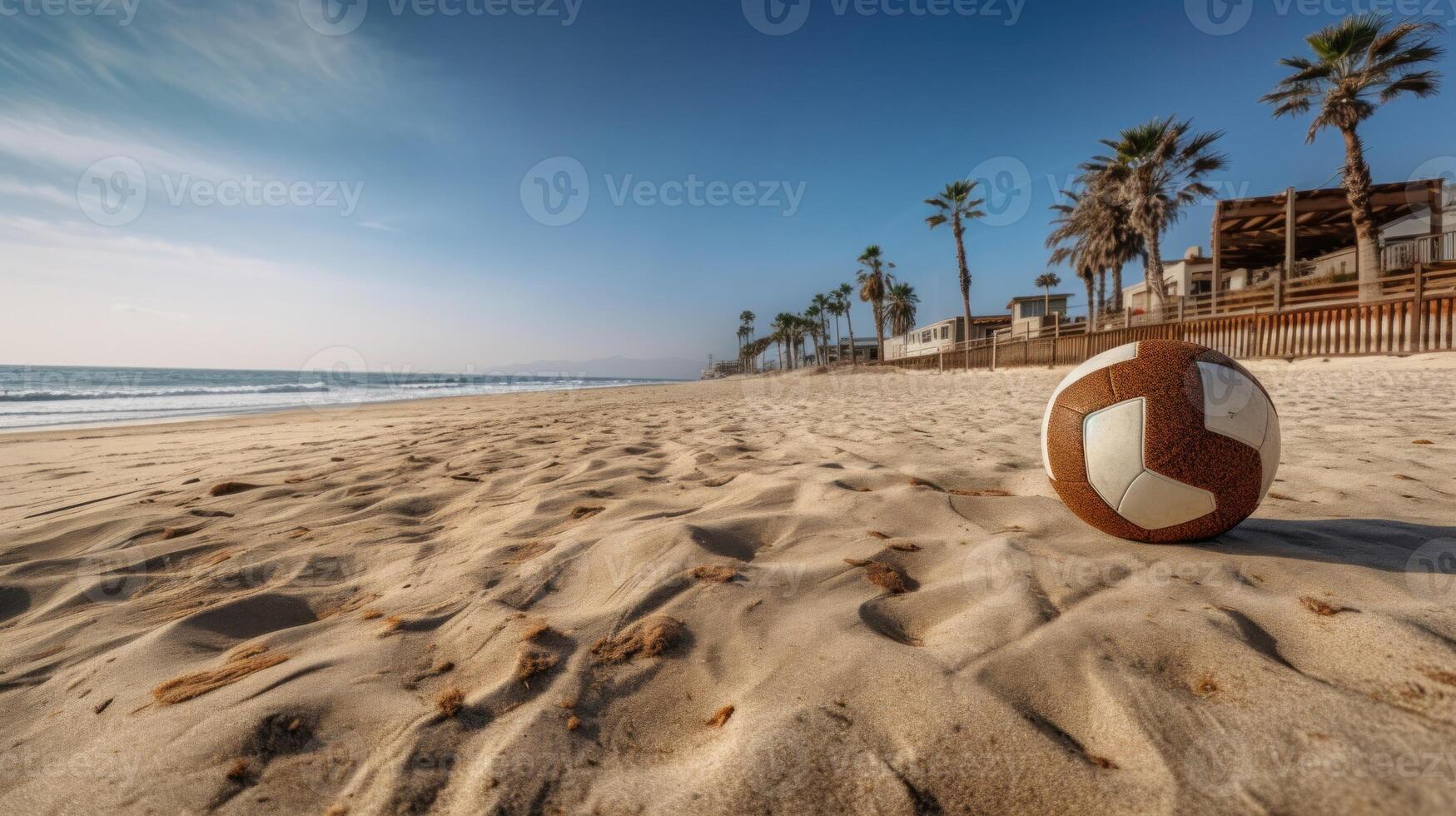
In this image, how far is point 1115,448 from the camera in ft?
7.99

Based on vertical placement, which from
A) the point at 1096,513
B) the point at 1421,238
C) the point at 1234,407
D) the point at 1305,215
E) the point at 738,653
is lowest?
the point at 738,653

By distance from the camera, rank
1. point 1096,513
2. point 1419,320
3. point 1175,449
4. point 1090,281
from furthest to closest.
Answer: point 1090,281, point 1419,320, point 1096,513, point 1175,449

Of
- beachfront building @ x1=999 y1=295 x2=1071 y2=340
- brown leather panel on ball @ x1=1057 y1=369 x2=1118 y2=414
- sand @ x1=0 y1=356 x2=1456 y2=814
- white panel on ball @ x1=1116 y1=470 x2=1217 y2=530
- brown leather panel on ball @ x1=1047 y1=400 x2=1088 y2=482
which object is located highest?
beachfront building @ x1=999 y1=295 x2=1071 y2=340

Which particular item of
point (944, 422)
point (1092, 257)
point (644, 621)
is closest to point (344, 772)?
point (644, 621)

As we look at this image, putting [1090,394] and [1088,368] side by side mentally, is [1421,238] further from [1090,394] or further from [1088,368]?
[1090,394]

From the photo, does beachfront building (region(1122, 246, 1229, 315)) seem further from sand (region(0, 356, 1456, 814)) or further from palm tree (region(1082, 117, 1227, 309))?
sand (region(0, 356, 1456, 814))

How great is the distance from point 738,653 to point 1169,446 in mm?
2024

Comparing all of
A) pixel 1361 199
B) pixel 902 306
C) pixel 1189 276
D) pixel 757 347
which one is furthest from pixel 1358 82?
pixel 757 347

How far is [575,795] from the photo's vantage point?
1.29m

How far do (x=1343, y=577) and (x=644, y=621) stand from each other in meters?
2.57

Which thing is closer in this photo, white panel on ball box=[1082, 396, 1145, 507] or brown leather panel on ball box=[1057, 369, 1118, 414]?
white panel on ball box=[1082, 396, 1145, 507]

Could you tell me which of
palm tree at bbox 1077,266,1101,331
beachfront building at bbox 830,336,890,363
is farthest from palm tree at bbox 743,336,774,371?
palm tree at bbox 1077,266,1101,331

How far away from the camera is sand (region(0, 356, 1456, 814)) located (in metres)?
1.27

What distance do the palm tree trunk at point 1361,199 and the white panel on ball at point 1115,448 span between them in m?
23.2
